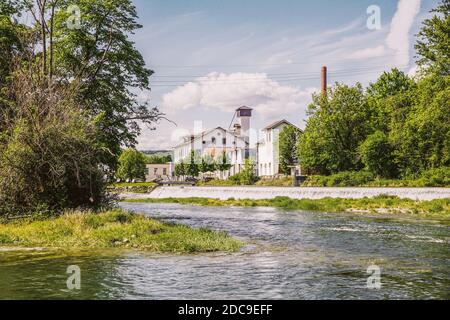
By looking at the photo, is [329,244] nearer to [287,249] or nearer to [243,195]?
[287,249]

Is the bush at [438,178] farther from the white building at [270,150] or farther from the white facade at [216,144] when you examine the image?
the white facade at [216,144]

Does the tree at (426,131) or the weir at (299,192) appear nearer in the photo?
the weir at (299,192)

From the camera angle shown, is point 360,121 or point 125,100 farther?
point 360,121

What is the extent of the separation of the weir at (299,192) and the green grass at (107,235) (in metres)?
26.8

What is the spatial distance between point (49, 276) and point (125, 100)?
72.6 feet

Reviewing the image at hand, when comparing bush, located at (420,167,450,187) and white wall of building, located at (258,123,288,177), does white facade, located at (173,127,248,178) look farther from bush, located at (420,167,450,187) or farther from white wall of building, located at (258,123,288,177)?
bush, located at (420,167,450,187)

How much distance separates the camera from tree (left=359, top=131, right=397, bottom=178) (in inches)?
2437

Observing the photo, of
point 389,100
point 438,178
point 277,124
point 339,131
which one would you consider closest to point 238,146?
point 277,124

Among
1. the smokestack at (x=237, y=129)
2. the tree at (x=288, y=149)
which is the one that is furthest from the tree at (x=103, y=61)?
the smokestack at (x=237, y=129)

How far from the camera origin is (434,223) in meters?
32.5

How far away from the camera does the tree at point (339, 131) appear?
6819 cm

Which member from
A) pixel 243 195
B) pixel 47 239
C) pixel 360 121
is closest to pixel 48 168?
pixel 47 239

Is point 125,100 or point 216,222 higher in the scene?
point 125,100

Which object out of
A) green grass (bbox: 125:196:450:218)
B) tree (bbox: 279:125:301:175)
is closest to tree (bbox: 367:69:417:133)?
tree (bbox: 279:125:301:175)
